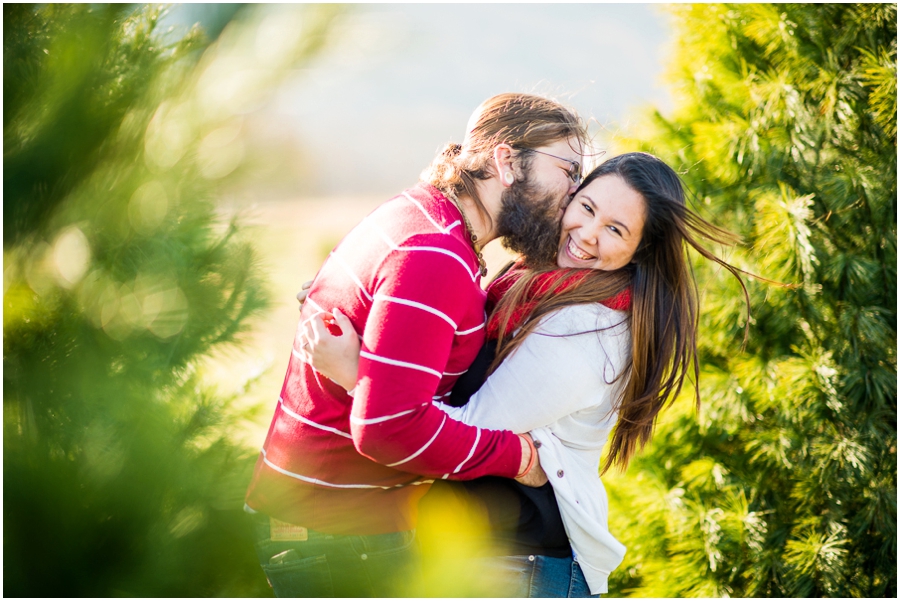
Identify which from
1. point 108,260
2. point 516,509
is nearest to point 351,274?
point 516,509

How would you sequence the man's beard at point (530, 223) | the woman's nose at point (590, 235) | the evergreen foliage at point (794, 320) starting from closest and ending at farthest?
1. the man's beard at point (530, 223)
2. the woman's nose at point (590, 235)
3. the evergreen foliage at point (794, 320)

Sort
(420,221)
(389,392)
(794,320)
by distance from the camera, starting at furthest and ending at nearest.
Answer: (794,320)
(420,221)
(389,392)

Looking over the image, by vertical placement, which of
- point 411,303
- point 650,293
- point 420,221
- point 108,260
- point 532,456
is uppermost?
point 108,260

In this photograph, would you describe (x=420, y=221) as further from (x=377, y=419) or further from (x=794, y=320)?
(x=794, y=320)

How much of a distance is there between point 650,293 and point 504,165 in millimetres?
536

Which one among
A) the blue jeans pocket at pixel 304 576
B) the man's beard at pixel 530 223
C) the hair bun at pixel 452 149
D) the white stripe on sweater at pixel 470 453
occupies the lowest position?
the blue jeans pocket at pixel 304 576

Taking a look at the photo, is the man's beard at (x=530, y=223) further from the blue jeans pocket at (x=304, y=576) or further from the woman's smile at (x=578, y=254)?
the blue jeans pocket at (x=304, y=576)

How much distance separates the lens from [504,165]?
1664 millimetres

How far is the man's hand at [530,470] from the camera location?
1.57 meters

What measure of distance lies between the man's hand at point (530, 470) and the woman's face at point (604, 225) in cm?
53

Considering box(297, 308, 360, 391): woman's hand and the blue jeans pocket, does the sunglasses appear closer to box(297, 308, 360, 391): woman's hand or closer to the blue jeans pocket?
box(297, 308, 360, 391): woman's hand

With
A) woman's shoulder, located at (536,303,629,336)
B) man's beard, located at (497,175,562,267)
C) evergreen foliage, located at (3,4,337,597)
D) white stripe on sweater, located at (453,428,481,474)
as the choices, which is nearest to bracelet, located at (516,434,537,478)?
white stripe on sweater, located at (453,428,481,474)

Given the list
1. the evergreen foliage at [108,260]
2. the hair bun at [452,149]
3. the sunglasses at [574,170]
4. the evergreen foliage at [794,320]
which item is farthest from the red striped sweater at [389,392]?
the evergreen foliage at [794,320]

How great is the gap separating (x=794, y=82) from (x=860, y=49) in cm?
25
